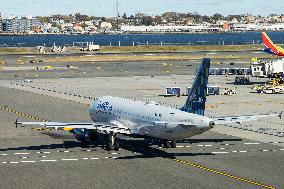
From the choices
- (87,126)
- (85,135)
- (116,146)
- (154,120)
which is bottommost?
(116,146)

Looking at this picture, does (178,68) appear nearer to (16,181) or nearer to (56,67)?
(56,67)

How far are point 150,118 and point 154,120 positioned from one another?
74cm

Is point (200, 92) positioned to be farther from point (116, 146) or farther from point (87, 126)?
point (87, 126)


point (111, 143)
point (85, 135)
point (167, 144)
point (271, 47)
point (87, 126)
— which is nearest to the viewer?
point (87, 126)

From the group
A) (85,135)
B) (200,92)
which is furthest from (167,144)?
(85,135)

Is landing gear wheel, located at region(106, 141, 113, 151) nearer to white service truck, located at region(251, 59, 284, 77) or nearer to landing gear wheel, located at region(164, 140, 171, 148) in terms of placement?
landing gear wheel, located at region(164, 140, 171, 148)

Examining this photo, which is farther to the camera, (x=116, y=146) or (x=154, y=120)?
(x=116, y=146)

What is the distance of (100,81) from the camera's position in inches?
5576

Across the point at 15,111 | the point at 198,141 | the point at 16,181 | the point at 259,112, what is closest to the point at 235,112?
the point at 259,112

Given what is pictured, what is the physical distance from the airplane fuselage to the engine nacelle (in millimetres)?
2517

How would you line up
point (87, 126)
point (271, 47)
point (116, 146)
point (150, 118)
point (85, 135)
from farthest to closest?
1. point (271, 47)
2. point (85, 135)
3. point (116, 146)
4. point (87, 126)
5. point (150, 118)

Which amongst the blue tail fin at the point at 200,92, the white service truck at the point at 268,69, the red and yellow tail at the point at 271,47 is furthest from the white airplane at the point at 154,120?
the red and yellow tail at the point at 271,47

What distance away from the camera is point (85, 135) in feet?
208

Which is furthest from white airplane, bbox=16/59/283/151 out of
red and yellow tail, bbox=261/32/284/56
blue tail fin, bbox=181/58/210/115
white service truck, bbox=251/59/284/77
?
red and yellow tail, bbox=261/32/284/56
